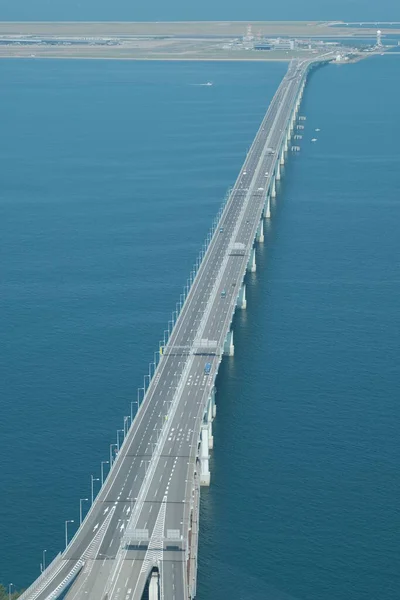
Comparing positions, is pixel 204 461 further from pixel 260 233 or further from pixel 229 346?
pixel 260 233

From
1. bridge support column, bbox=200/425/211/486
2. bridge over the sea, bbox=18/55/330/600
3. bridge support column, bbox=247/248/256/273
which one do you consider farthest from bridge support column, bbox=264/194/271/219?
bridge support column, bbox=200/425/211/486

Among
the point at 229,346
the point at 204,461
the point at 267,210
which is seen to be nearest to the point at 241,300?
the point at 229,346

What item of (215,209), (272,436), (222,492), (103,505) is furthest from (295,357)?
(215,209)

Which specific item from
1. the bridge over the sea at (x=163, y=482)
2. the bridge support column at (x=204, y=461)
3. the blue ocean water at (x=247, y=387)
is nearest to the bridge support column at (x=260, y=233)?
the blue ocean water at (x=247, y=387)

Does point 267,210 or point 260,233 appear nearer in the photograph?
point 260,233

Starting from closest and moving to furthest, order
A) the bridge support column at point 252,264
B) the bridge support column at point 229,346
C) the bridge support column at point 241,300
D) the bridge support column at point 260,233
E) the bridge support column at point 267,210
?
the bridge support column at point 229,346, the bridge support column at point 241,300, the bridge support column at point 252,264, the bridge support column at point 260,233, the bridge support column at point 267,210

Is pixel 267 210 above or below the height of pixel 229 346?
above

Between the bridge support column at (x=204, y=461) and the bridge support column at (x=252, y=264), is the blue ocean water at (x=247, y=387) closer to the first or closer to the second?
the bridge support column at (x=204, y=461)

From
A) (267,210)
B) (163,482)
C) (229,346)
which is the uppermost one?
(267,210)

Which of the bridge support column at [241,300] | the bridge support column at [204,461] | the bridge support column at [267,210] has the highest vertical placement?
the bridge support column at [267,210]

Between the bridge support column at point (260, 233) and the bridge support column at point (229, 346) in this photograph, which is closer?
the bridge support column at point (229, 346)

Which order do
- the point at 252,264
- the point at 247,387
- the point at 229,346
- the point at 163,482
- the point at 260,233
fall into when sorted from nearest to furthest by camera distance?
the point at 163,482 < the point at 247,387 < the point at 229,346 < the point at 252,264 < the point at 260,233
